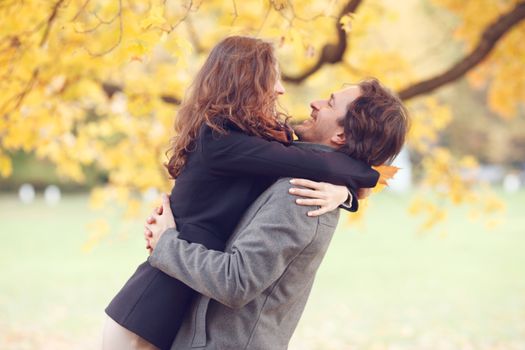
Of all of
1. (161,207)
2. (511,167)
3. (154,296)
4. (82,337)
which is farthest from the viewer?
(511,167)

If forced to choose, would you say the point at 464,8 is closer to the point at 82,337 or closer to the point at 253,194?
the point at 253,194

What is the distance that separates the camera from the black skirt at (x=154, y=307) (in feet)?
7.20

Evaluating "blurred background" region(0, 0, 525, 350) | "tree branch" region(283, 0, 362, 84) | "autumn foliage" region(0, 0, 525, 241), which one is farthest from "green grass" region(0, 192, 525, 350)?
"tree branch" region(283, 0, 362, 84)

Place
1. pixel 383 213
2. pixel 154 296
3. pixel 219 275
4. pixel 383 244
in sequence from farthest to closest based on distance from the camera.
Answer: pixel 383 213 → pixel 383 244 → pixel 154 296 → pixel 219 275

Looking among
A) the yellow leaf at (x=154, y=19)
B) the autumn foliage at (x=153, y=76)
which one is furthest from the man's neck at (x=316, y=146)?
the autumn foliage at (x=153, y=76)

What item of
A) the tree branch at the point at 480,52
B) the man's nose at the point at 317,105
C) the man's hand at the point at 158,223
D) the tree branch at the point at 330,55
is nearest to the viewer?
the man's hand at the point at 158,223

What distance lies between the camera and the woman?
87.3 inches

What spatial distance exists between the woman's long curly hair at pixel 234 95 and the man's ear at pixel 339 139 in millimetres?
165

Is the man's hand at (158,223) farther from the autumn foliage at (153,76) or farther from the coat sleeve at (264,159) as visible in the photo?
the autumn foliage at (153,76)

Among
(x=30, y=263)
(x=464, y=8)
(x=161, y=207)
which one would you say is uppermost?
(x=161, y=207)

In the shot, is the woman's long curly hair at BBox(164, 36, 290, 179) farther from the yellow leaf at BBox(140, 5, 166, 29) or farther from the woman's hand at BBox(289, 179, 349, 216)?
the yellow leaf at BBox(140, 5, 166, 29)

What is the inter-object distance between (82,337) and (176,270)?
27.4ft

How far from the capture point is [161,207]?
2.38 m

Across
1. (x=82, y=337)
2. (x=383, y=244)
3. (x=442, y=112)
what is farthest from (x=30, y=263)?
(x=442, y=112)
